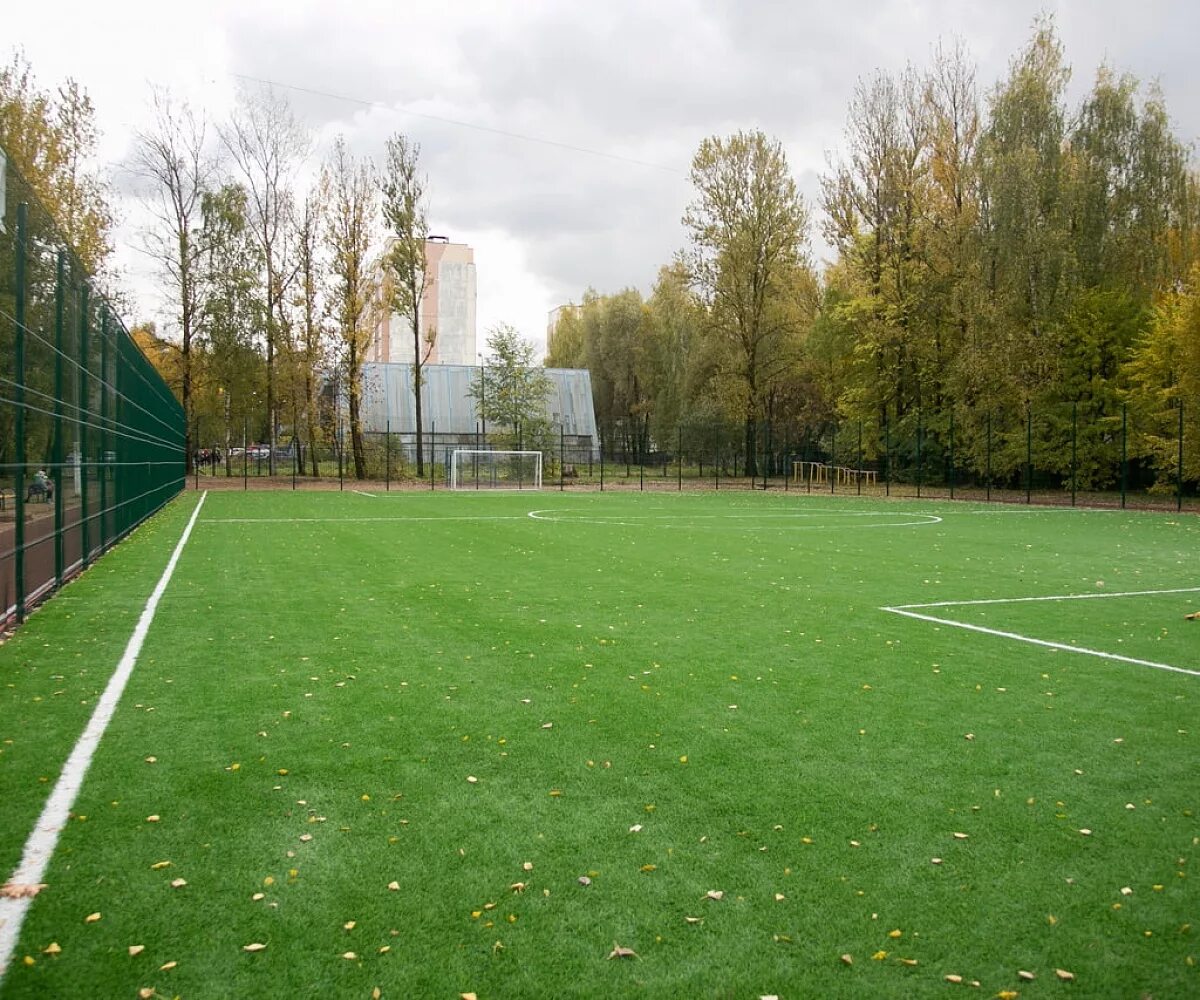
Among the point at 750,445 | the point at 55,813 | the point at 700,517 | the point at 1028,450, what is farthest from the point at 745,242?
the point at 55,813

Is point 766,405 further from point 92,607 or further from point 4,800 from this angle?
point 4,800

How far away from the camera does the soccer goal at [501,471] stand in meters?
35.8

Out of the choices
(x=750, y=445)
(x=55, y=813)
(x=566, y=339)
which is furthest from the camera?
(x=566, y=339)

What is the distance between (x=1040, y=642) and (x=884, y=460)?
30624mm

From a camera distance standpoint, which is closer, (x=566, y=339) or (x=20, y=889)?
(x=20, y=889)

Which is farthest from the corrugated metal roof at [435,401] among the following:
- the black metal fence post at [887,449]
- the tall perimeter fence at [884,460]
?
the black metal fence post at [887,449]

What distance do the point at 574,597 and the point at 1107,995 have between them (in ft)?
21.3

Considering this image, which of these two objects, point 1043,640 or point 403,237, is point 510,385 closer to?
point 403,237

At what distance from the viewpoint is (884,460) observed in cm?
3638

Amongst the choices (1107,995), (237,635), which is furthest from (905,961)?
(237,635)

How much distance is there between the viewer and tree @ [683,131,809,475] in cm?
3847

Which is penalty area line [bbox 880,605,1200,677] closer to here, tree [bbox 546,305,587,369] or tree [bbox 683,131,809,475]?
tree [bbox 683,131,809,475]

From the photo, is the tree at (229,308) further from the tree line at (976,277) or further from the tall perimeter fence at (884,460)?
the tree line at (976,277)

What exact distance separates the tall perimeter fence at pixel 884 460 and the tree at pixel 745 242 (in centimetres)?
317
